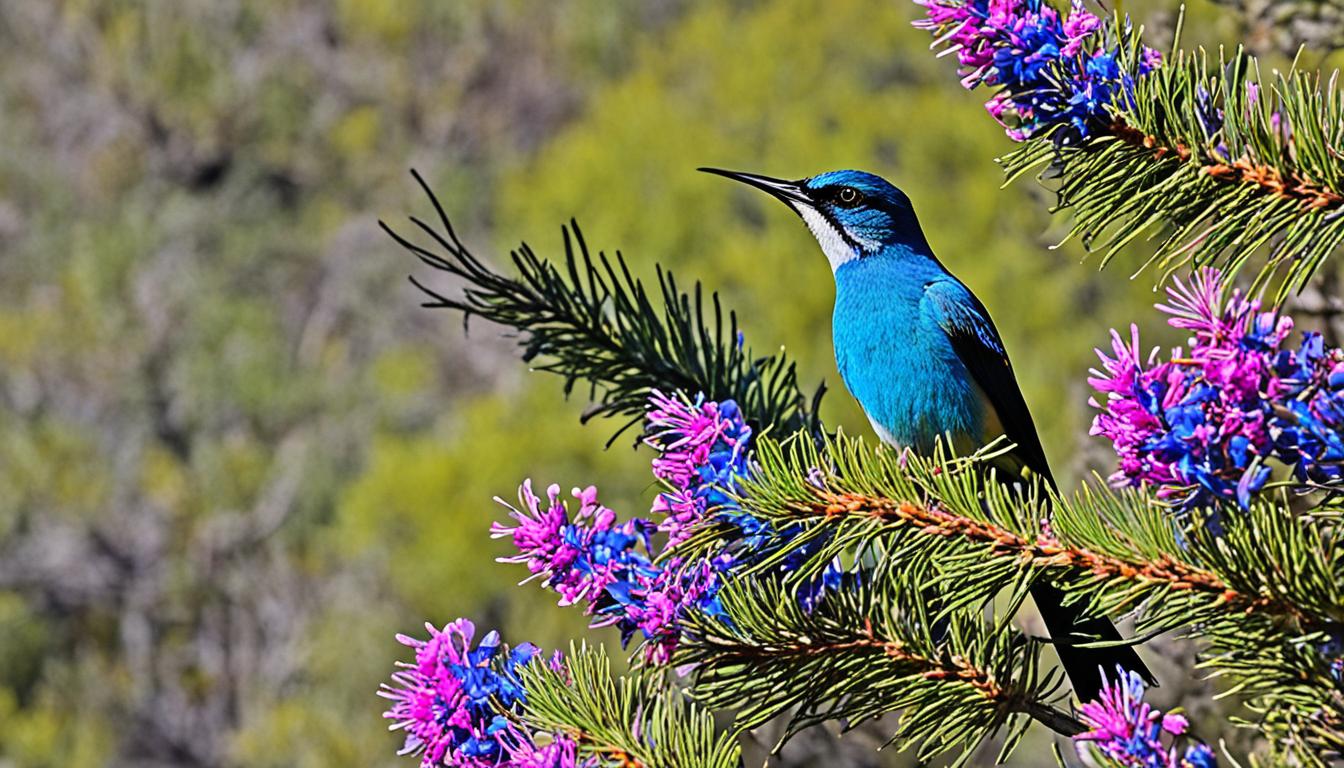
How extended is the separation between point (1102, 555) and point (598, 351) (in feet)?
2.88

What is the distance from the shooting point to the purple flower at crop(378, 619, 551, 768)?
1363mm

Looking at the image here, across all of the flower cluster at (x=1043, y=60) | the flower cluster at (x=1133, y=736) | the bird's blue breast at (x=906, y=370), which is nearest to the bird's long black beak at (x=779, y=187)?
the bird's blue breast at (x=906, y=370)

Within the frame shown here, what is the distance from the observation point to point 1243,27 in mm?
3227

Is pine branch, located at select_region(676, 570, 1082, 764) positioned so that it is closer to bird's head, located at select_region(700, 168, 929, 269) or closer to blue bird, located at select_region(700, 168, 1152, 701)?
blue bird, located at select_region(700, 168, 1152, 701)

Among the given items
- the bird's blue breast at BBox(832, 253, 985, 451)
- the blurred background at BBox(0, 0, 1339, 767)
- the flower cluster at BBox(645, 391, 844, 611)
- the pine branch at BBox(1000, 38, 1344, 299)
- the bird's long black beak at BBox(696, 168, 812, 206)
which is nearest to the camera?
the pine branch at BBox(1000, 38, 1344, 299)

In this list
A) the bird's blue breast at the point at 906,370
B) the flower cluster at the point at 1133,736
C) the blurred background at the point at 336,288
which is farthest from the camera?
the blurred background at the point at 336,288

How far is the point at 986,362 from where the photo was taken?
7.93 feet

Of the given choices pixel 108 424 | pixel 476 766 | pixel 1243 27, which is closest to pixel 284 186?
pixel 108 424

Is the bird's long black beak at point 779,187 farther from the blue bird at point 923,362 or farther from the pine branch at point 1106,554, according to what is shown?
the pine branch at point 1106,554

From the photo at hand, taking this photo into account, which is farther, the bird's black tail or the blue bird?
the blue bird

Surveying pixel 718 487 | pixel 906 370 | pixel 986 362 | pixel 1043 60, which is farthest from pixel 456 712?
pixel 986 362

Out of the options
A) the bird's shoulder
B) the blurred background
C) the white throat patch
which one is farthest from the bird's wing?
the blurred background

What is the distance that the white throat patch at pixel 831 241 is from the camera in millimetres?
2648

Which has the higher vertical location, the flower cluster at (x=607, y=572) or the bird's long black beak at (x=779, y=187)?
the bird's long black beak at (x=779, y=187)
